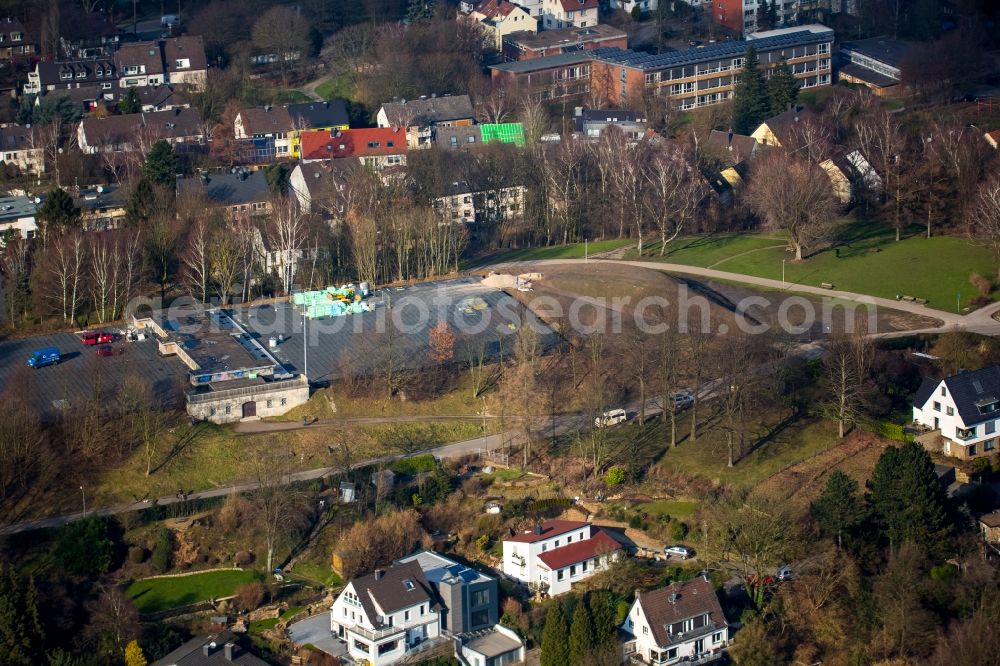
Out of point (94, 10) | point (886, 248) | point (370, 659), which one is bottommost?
point (370, 659)

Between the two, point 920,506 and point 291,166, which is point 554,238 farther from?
point 920,506

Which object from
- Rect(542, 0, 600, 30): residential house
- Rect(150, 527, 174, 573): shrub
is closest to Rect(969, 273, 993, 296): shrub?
Rect(150, 527, 174, 573): shrub

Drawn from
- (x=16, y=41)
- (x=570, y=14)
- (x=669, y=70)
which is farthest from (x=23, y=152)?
(x=570, y=14)

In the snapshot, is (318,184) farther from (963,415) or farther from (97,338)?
(963,415)

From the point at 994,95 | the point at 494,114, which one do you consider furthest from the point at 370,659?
the point at 994,95

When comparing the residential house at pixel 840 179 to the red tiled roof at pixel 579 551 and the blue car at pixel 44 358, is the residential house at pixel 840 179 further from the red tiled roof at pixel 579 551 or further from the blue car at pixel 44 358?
the blue car at pixel 44 358

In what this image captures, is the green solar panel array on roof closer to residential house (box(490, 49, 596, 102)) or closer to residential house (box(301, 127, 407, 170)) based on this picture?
residential house (box(301, 127, 407, 170))
